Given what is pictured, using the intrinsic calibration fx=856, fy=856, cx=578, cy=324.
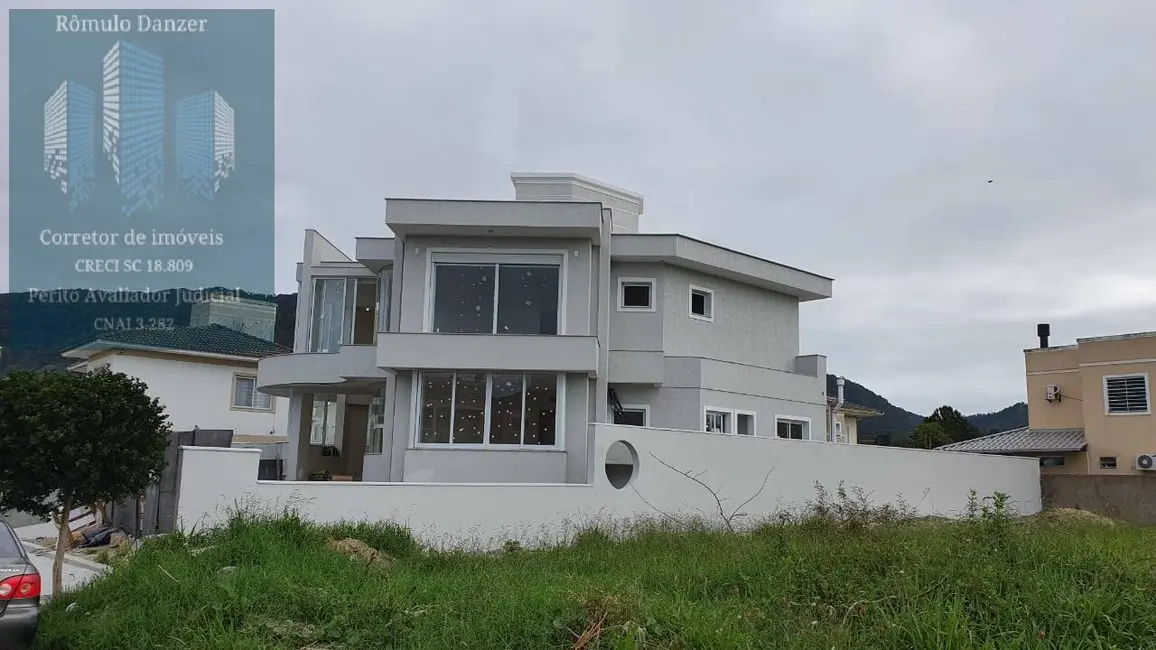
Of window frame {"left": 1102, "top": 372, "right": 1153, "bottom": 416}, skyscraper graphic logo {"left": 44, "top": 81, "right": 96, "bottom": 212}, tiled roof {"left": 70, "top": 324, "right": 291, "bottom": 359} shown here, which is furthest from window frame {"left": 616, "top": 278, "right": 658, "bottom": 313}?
tiled roof {"left": 70, "top": 324, "right": 291, "bottom": 359}

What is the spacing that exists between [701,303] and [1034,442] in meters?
14.9

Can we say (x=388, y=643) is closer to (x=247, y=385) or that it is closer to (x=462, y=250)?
(x=462, y=250)

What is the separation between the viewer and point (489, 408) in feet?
56.0

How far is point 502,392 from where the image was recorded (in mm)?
17172

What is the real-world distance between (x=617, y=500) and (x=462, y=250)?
645cm

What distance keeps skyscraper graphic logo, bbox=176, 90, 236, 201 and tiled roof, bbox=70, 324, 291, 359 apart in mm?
11700

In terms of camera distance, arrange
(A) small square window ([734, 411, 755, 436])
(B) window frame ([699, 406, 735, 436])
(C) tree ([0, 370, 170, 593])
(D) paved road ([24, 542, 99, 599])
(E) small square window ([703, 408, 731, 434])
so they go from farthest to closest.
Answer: (A) small square window ([734, 411, 755, 436])
(E) small square window ([703, 408, 731, 434])
(B) window frame ([699, 406, 735, 436])
(D) paved road ([24, 542, 99, 599])
(C) tree ([0, 370, 170, 593])

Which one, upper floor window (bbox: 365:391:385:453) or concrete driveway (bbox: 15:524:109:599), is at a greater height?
upper floor window (bbox: 365:391:385:453)

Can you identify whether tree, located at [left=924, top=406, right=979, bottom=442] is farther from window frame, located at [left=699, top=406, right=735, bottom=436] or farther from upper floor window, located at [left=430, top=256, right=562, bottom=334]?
upper floor window, located at [left=430, top=256, right=562, bottom=334]

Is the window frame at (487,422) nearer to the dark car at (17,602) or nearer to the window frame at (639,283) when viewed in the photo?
the window frame at (639,283)

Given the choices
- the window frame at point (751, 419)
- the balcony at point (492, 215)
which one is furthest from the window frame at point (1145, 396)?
the balcony at point (492, 215)

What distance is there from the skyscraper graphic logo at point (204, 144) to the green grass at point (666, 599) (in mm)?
12021

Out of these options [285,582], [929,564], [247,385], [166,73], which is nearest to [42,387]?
[285,582]

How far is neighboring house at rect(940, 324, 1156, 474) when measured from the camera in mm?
25250
